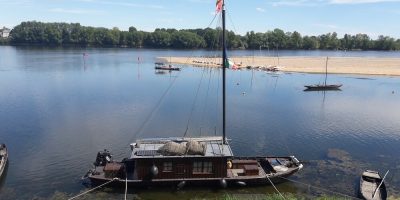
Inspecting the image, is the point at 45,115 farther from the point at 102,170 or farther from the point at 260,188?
the point at 260,188

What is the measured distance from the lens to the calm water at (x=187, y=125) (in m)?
39.8

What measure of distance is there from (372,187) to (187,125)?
29.8 m

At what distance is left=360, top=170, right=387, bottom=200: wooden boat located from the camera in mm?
34531

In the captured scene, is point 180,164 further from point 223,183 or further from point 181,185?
point 223,183

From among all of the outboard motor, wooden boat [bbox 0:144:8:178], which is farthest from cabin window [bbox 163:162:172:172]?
wooden boat [bbox 0:144:8:178]

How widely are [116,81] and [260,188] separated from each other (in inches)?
3135

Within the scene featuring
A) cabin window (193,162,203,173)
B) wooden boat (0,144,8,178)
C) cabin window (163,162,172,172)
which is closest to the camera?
cabin window (163,162,172,172)

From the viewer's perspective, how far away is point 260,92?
319 feet

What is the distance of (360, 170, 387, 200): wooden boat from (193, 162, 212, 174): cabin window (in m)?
14.0

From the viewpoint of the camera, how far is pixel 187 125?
5947 centimetres

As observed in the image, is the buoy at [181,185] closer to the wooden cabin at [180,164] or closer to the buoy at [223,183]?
the wooden cabin at [180,164]

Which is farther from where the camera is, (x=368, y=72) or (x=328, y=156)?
(x=368, y=72)

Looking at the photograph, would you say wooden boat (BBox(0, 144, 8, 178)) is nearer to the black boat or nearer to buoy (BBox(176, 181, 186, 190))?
the black boat

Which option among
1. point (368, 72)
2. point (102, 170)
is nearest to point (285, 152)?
point (102, 170)
